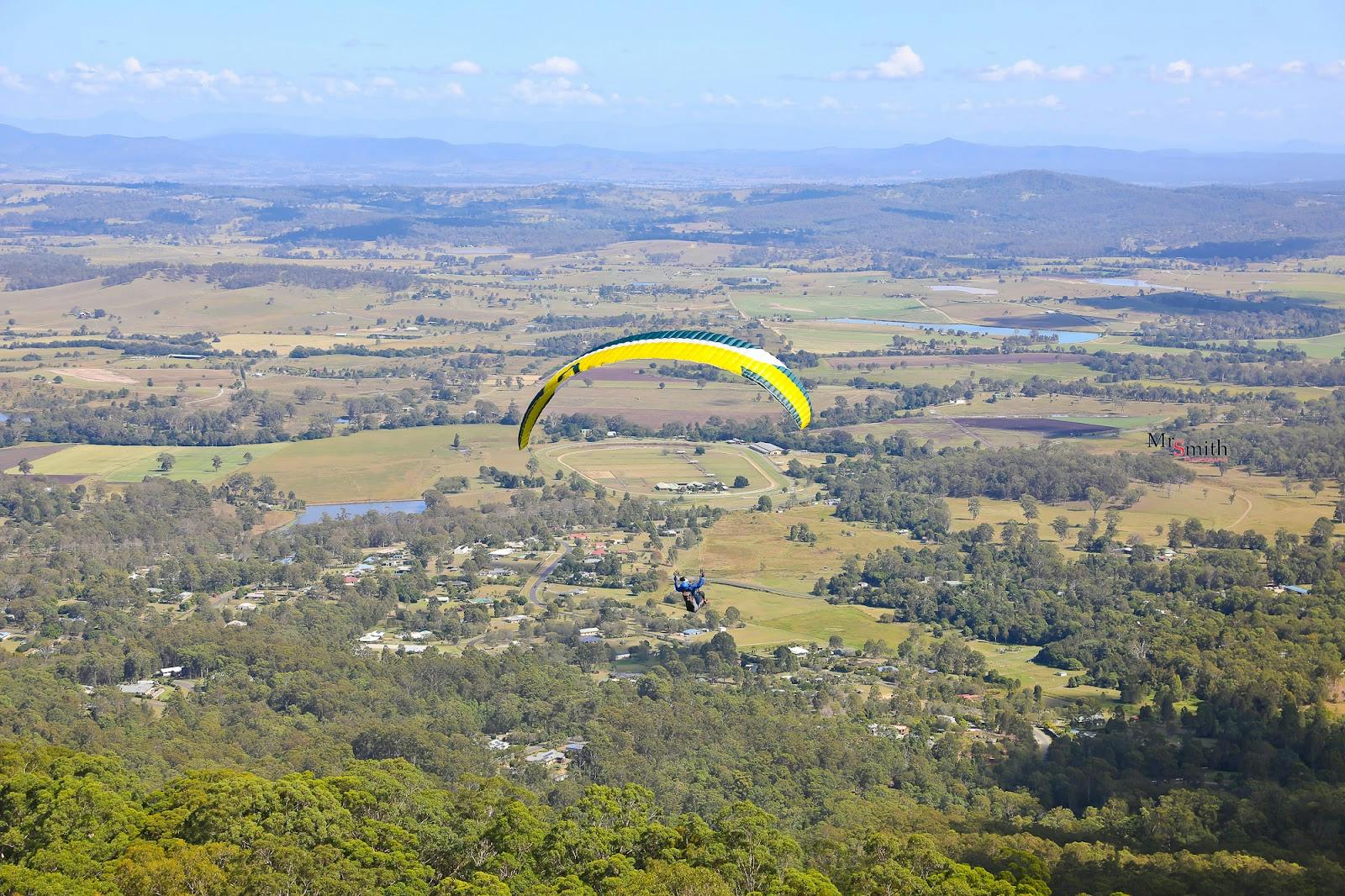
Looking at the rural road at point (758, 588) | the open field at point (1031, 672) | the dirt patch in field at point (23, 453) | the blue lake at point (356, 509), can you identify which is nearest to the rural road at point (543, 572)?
the rural road at point (758, 588)

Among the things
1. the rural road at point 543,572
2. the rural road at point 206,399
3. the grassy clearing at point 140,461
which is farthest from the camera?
the rural road at point 206,399

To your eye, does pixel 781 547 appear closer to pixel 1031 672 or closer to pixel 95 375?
pixel 1031 672

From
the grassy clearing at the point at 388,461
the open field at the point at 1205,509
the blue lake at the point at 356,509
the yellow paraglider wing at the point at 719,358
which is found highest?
the yellow paraglider wing at the point at 719,358

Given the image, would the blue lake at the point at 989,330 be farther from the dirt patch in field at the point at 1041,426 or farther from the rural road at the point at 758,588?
the rural road at the point at 758,588

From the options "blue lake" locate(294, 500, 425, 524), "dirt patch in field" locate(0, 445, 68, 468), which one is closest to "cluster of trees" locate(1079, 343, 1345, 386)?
"blue lake" locate(294, 500, 425, 524)

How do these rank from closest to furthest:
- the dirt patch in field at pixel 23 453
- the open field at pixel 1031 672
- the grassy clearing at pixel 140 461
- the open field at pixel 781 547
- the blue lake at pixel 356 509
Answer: the open field at pixel 1031 672 → the open field at pixel 781 547 → the blue lake at pixel 356 509 → the grassy clearing at pixel 140 461 → the dirt patch in field at pixel 23 453

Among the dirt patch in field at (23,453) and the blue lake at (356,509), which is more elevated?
the blue lake at (356,509)

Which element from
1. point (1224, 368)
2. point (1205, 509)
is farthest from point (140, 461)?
point (1224, 368)
